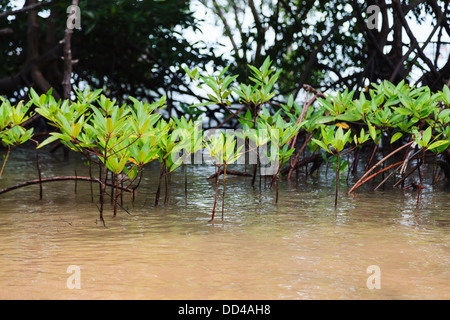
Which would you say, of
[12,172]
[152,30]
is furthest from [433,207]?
[152,30]

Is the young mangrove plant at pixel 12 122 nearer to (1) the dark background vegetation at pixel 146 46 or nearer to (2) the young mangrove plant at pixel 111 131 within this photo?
(2) the young mangrove plant at pixel 111 131

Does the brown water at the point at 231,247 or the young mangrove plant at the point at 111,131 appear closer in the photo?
the brown water at the point at 231,247

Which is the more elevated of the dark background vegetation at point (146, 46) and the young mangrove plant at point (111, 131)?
the dark background vegetation at point (146, 46)

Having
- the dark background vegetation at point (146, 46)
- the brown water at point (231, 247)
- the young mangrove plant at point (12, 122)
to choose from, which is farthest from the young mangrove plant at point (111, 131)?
the dark background vegetation at point (146, 46)

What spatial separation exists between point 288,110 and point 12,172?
2208 millimetres

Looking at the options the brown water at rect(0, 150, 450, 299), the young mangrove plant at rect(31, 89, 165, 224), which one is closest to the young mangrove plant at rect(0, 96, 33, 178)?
the young mangrove plant at rect(31, 89, 165, 224)

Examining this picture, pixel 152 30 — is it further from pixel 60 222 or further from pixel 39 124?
pixel 60 222

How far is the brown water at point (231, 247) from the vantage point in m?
1.86

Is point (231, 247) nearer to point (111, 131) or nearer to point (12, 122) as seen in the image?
point (111, 131)

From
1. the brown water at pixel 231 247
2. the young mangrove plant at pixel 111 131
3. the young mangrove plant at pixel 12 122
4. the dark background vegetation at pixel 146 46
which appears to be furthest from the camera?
the dark background vegetation at pixel 146 46

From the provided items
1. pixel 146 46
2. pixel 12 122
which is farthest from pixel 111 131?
pixel 146 46

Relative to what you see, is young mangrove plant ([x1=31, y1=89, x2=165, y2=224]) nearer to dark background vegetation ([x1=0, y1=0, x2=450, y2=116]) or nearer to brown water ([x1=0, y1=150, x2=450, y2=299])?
brown water ([x1=0, y1=150, x2=450, y2=299])

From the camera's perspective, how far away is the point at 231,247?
2.35 metres
